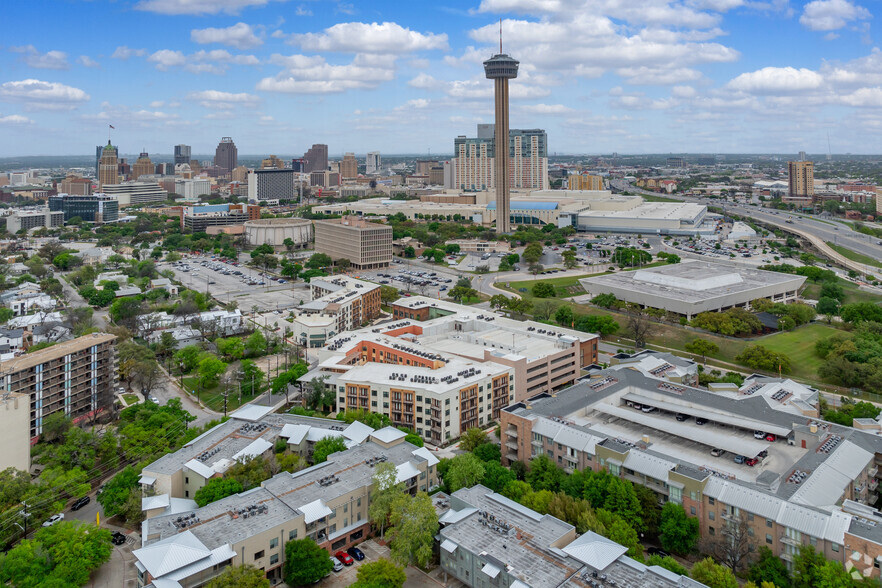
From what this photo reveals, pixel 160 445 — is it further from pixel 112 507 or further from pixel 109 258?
pixel 109 258

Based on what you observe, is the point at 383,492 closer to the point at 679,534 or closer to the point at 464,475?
the point at 464,475

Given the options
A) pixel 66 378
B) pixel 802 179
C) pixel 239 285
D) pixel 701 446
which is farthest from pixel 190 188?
pixel 701 446

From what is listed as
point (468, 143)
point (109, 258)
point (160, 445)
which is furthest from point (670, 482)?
point (468, 143)

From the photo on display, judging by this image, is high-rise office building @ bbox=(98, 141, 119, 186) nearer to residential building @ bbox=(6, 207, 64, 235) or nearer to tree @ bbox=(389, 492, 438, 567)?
residential building @ bbox=(6, 207, 64, 235)

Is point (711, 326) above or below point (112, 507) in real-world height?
above

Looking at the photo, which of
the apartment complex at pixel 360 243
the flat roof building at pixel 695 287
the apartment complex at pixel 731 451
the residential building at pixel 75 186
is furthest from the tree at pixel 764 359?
the residential building at pixel 75 186

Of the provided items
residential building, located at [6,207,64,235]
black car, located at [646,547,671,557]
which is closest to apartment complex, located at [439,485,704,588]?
black car, located at [646,547,671,557]
